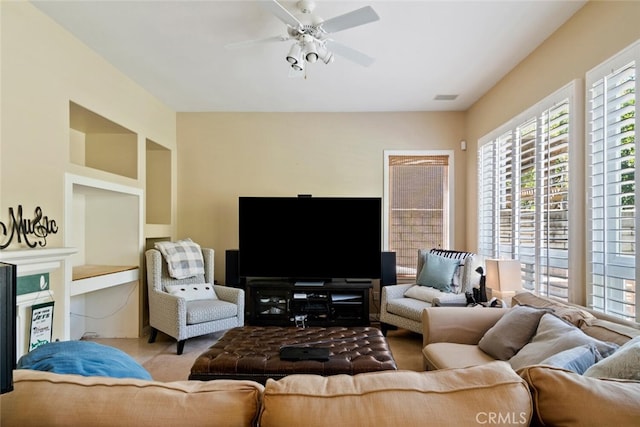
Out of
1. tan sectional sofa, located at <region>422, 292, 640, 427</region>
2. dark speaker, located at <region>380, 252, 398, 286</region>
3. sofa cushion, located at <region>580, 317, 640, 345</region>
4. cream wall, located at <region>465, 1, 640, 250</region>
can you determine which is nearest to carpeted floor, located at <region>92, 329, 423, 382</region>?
dark speaker, located at <region>380, 252, 398, 286</region>

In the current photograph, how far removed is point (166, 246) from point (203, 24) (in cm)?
229

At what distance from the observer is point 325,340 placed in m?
2.40

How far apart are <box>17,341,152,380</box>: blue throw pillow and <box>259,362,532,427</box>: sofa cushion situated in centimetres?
62

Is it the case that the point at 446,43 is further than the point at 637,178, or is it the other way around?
the point at 446,43

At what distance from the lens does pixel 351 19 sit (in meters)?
2.08

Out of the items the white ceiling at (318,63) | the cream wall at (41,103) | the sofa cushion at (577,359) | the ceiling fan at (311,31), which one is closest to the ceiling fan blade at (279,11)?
the ceiling fan at (311,31)

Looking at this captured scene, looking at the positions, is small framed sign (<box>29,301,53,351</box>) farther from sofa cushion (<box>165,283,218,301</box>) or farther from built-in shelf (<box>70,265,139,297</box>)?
sofa cushion (<box>165,283,218,301</box>)

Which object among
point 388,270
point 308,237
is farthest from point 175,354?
point 388,270

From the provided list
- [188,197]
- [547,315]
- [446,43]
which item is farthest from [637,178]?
[188,197]

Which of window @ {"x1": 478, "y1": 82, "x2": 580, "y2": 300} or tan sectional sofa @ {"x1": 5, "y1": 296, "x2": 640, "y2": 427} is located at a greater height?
window @ {"x1": 478, "y1": 82, "x2": 580, "y2": 300}

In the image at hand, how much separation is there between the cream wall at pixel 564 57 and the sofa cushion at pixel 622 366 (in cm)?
174

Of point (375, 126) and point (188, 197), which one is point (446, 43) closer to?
point (375, 126)

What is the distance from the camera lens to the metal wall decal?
2.14 meters

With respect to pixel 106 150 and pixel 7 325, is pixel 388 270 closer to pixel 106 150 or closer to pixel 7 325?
pixel 106 150
